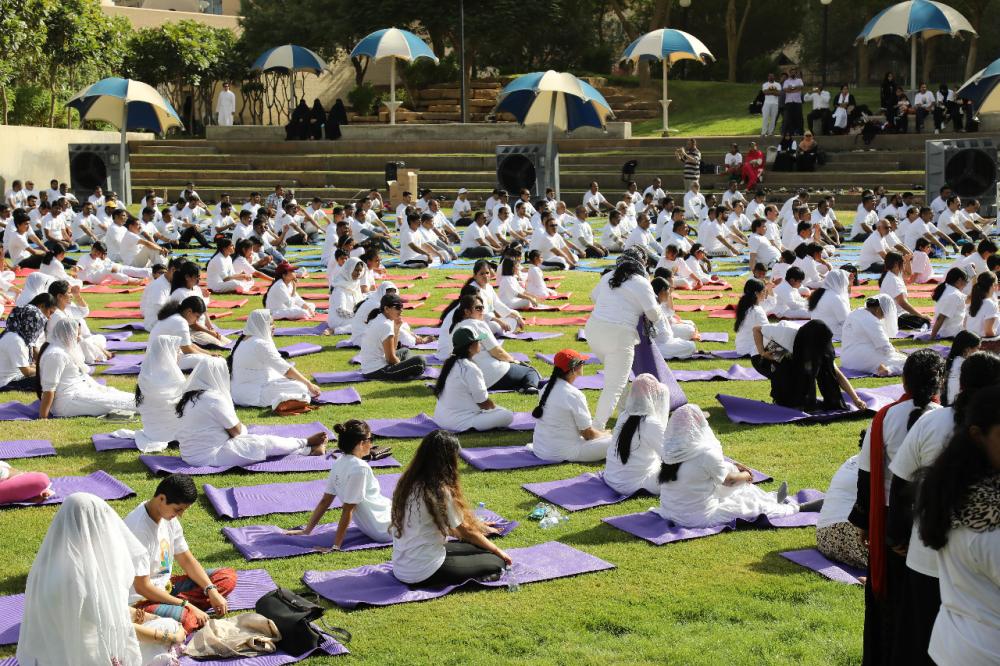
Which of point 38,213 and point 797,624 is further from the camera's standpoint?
point 38,213

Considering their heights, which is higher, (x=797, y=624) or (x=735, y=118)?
(x=735, y=118)

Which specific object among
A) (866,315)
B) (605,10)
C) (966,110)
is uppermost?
(605,10)

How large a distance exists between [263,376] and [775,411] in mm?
4508

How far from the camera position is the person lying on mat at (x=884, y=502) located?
493 cm

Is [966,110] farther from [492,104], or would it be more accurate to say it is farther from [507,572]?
[507,572]

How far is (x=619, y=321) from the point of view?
999 cm

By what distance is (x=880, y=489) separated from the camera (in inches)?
199

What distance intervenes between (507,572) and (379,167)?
26.7 meters

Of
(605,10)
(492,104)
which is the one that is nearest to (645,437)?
(492,104)

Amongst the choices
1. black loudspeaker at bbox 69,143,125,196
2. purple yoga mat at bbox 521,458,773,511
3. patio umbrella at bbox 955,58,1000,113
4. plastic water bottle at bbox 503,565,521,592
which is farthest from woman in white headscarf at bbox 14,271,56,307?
patio umbrella at bbox 955,58,1000,113

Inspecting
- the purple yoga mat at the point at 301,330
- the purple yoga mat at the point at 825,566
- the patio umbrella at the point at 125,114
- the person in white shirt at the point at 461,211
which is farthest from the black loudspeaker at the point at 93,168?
the purple yoga mat at the point at 825,566

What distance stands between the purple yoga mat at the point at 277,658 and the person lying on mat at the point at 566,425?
11.5ft

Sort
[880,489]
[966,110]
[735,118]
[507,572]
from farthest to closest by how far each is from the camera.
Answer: [735,118] → [966,110] → [507,572] → [880,489]

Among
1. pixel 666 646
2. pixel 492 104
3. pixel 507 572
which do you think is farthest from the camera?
pixel 492 104
